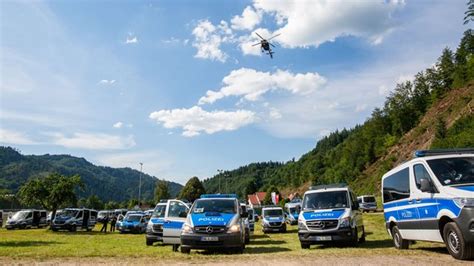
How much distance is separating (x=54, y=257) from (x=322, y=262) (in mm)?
8056

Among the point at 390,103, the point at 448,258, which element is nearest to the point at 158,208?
the point at 448,258

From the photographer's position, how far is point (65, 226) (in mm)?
36656

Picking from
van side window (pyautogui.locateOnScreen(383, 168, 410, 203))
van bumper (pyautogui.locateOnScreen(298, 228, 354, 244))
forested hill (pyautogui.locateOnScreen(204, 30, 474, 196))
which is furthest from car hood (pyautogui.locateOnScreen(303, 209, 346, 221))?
forested hill (pyautogui.locateOnScreen(204, 30, 474, 196))

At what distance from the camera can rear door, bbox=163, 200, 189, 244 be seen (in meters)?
15.7

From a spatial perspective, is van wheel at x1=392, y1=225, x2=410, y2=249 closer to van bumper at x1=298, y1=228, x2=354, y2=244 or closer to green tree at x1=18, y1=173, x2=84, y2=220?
van bumper at x1=298, y1=228, x2=354, y2=244

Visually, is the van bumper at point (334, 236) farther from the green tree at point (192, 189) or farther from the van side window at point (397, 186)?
the green tree at point (192, 189)

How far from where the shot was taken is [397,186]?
515 inches

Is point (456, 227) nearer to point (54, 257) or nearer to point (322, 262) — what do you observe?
point (322, 262)

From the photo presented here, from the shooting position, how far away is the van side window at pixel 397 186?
484 inches

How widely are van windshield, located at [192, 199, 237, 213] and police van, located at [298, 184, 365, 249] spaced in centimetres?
254

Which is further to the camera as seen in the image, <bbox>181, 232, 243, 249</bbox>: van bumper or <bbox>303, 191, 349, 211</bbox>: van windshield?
<bbox>303, 191, 349, 211</bbox>: van windshield

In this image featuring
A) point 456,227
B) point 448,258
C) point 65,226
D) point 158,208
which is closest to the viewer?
point 456,227

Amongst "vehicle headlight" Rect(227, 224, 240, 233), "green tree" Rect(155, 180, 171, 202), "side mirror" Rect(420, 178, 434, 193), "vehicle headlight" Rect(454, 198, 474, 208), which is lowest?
"vehicle headlight" Rect(227, 224, 240, 233)

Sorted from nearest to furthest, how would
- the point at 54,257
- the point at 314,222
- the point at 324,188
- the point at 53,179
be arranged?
the point at 54,257
the point at 314,222
the point at 324,188
the point at 53,179
